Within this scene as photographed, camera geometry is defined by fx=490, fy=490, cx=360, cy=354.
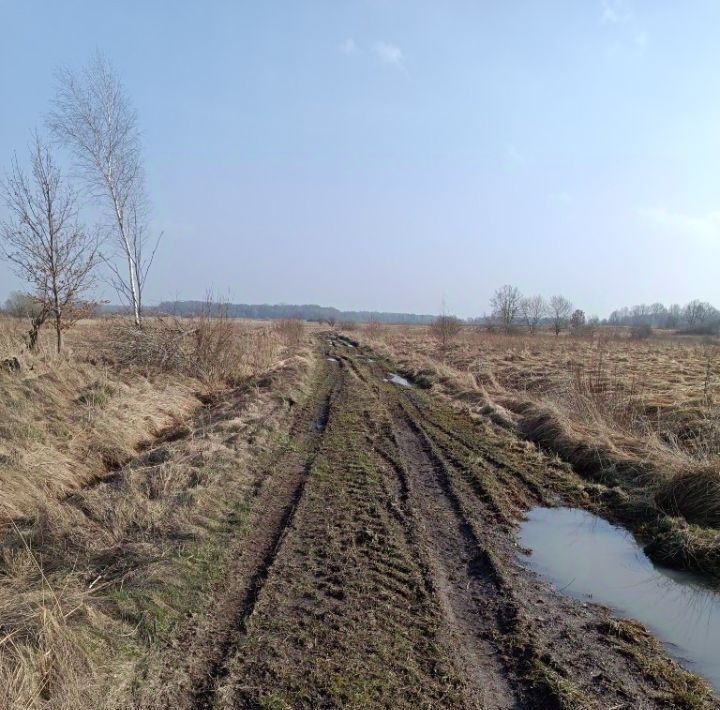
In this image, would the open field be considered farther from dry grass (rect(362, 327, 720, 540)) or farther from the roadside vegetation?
dry grass (rect(362, 327, 720, 540))

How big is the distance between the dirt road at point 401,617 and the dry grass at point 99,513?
0.43 metres

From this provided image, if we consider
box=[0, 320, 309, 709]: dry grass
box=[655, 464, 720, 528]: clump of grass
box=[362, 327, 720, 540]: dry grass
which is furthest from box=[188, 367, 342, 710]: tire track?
box=[655, 464, 720, 528]: clump of grass

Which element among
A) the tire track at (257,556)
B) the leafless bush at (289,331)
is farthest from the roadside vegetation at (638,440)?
the leafless bush at (289,331)

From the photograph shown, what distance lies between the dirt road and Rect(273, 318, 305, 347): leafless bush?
88.3 feet

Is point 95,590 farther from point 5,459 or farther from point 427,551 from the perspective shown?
point 5,459

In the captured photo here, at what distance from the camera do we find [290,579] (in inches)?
165

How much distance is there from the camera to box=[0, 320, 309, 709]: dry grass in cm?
293

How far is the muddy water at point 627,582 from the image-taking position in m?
3.92

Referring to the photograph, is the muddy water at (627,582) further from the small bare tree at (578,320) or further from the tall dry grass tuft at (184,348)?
the small bare tree at (578,320)

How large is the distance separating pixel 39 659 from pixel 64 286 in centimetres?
1061

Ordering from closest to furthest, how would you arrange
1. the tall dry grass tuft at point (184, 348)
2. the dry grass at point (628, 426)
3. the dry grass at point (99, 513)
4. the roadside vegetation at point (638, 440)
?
1. the dry grass at point (99, 513)
2. the roadside vegetation at point (638, 440)
3. the dry grass at point (628, 426)
4. the tall dry grass tuft at point (184, 348)

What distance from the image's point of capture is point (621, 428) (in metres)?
9.55

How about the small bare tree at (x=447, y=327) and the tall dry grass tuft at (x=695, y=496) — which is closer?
the tall dry grass tuft at (x=695, y=496)

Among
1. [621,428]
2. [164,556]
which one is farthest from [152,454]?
[621,428]
